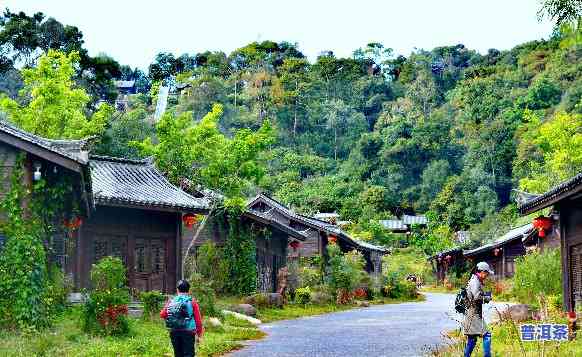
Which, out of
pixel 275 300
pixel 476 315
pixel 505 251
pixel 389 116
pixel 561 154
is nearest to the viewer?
pixel 476 315

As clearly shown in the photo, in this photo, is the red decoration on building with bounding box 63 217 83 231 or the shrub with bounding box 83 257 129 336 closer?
the shrub with bounding box 83 257 129 336

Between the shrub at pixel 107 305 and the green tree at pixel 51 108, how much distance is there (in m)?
19.7

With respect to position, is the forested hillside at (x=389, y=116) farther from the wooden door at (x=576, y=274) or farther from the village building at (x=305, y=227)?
the wooden door at (x=576, y=274)

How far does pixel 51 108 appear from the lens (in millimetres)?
37625

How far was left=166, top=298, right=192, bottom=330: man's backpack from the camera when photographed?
11.7 metres

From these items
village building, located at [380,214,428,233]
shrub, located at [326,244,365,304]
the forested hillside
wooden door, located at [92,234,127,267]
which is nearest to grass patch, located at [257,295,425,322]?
shrub, located at [326,244,365,304]

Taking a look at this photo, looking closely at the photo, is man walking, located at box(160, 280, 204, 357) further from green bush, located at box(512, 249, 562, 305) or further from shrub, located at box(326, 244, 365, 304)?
shrub, located at box(326, 244, 365, 304)

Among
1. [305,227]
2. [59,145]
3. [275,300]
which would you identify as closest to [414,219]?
[305,227]

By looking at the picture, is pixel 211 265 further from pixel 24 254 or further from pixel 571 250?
pixel 24 254

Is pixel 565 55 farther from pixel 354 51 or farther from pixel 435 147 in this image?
pixel 354 51

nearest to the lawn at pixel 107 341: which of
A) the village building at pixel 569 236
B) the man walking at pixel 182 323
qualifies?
the man walking at pixel 182 323

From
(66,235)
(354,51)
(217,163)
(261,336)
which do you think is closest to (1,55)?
(217,163)

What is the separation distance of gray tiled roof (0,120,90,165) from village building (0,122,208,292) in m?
1.83

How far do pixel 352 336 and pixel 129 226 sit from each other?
9.78 meters
